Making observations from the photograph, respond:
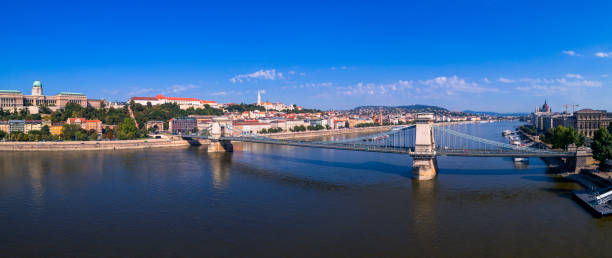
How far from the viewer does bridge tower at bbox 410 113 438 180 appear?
15555 mm

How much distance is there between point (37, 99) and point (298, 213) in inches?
2132

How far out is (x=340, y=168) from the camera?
64.8ft

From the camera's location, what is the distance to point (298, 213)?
11.4 m

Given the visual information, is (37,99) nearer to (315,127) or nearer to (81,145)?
(81,145)

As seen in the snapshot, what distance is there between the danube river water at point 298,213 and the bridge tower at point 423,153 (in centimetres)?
58

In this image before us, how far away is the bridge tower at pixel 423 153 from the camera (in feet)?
51.0

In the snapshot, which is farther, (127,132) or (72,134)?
(127,132)

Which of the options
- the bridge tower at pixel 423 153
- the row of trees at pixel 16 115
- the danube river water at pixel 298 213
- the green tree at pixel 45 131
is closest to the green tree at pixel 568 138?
the danube river water at pixel 298 213

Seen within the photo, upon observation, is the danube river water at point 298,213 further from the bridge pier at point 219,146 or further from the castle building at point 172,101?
the castle building at point 172,101

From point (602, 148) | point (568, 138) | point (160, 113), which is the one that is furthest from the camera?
point (160, 113)

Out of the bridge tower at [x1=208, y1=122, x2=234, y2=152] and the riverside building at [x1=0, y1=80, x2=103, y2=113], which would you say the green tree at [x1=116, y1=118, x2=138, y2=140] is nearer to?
the bridge tower at [x1=208, y1=122, x2=234, y2=152]

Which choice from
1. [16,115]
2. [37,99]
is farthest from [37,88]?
[16,115]

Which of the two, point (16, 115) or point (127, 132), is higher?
point (16, 115)

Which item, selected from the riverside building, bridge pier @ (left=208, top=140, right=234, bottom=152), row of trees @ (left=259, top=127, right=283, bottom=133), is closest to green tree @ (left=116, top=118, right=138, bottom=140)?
bridge pier @ (left=208, top=140, right=234, bottom=152)
